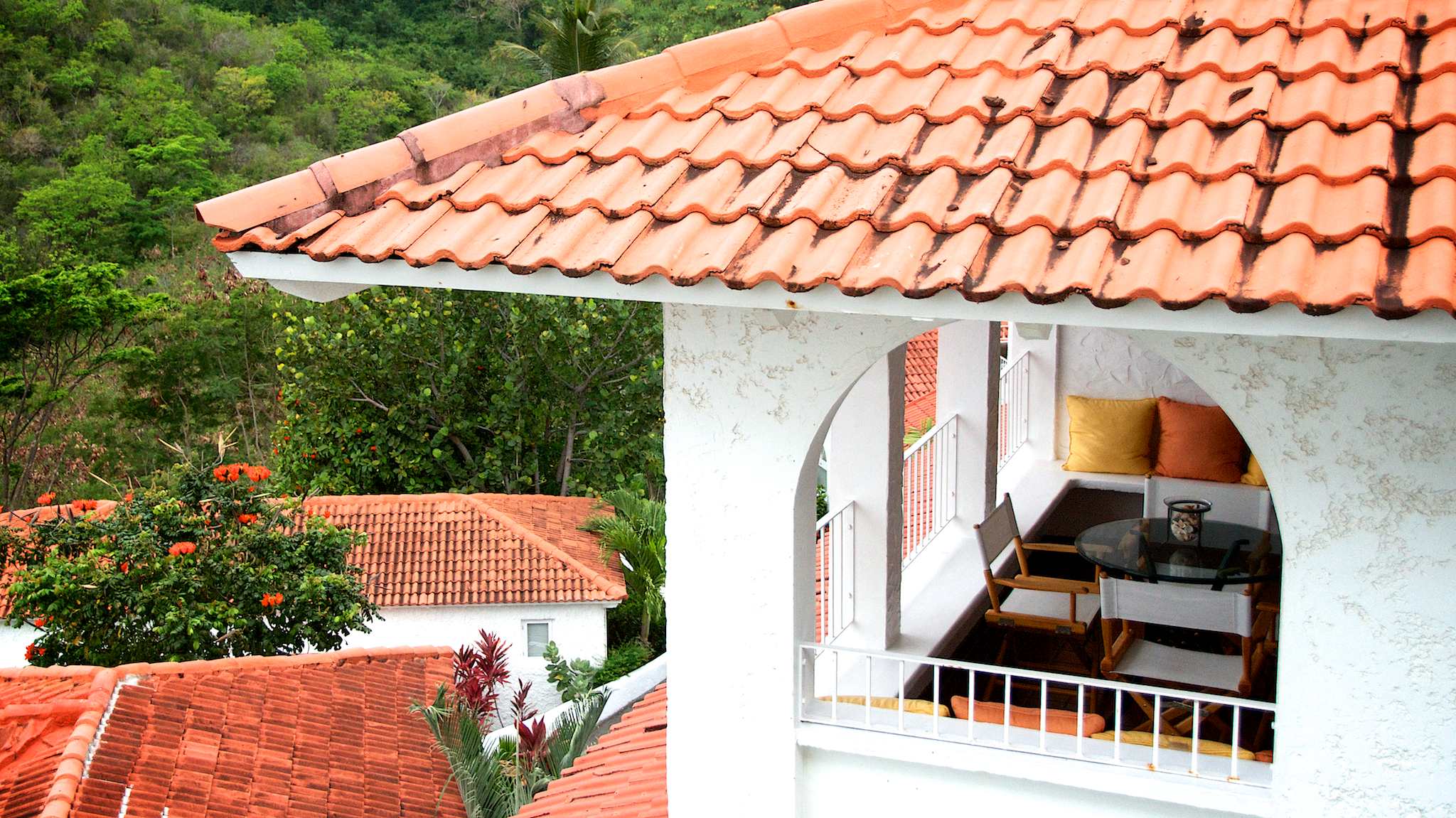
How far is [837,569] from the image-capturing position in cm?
570

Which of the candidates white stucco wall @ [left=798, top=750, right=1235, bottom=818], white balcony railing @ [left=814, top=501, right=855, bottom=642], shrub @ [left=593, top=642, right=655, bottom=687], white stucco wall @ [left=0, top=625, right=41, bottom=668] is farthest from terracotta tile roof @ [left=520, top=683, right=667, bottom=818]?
white stucco wall @ [left=0, top=625, right=41, bottom=668]

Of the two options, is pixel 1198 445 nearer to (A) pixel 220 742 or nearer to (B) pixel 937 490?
(B) pixel 937 490

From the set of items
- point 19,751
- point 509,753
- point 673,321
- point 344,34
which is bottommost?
point 509,753

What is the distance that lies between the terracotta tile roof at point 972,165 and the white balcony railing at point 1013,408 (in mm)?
4932

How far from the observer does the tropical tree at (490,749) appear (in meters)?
10.5

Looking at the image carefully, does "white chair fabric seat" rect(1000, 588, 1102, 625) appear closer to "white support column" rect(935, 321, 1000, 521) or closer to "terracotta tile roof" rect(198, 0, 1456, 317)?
"white support column" rect(935, 321, 1000, 521)

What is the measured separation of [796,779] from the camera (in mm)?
4129

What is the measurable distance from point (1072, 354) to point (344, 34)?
4529cm

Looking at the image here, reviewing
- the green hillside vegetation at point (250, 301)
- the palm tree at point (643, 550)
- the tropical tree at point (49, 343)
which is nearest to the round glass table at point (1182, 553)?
the green hillside vegetation at point (250, 301)

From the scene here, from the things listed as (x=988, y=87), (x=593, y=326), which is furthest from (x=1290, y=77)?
(x=593, y=326)

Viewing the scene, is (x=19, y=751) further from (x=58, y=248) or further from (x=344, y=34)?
(x=344, y=34)

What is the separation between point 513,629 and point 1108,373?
12.2 meters

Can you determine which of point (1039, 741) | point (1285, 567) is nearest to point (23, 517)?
point (1039, 741)

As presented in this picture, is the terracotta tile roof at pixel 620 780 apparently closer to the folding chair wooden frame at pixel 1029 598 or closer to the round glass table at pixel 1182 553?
the folding chair wooden frame at pixel 1029 598
